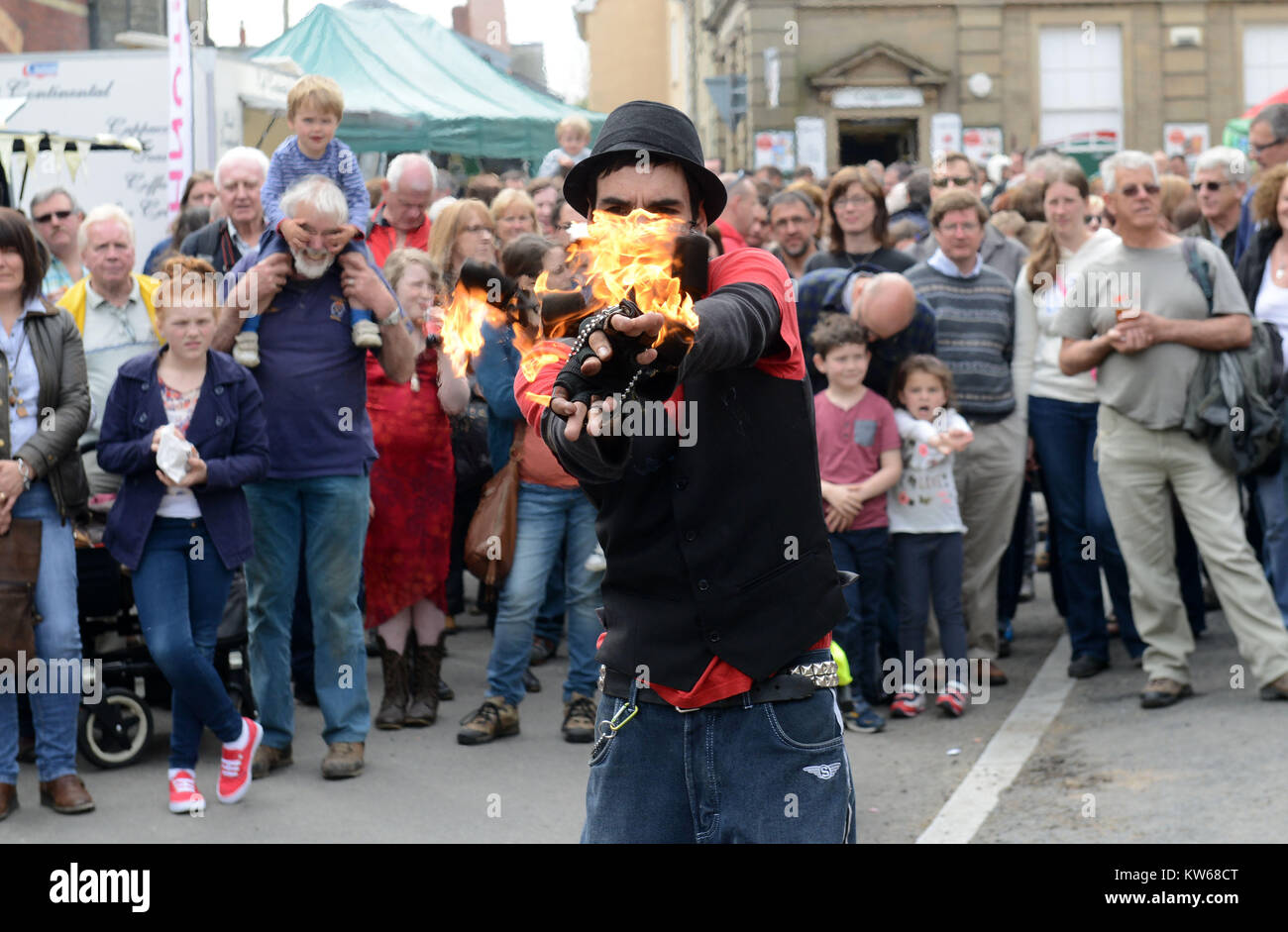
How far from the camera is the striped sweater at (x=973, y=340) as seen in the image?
8.37 meters

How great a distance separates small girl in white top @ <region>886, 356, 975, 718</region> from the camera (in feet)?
25.8

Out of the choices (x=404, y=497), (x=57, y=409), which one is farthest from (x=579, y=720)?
(x=57, y=409)

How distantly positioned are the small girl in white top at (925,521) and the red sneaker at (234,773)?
10.2ft

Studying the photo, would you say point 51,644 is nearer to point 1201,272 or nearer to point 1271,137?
point 1201,272

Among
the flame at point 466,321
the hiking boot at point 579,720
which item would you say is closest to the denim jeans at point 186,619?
the hiking boot at point 579,720

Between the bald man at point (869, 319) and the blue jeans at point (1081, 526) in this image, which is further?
the blue jeans at point (1081, 526)

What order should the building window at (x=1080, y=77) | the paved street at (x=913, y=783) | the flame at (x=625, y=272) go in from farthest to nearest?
the building window at (x=1080, y=77) → the paved street at (x=913, y=783) → the flame at (x=625, y=272)

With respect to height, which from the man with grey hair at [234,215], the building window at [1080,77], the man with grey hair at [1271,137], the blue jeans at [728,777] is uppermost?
the building window at [1080,77]

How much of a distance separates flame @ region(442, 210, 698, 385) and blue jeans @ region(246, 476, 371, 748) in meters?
3.84

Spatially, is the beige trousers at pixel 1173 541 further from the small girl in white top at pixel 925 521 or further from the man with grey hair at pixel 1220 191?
the man with grey hair at pixel 1220 191

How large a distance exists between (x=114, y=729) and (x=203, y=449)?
1.47 meters

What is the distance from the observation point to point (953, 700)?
7777 mm

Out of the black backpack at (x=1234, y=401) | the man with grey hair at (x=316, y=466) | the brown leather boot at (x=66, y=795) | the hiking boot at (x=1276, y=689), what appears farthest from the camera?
the black backpack at (x=1234, y=401)
